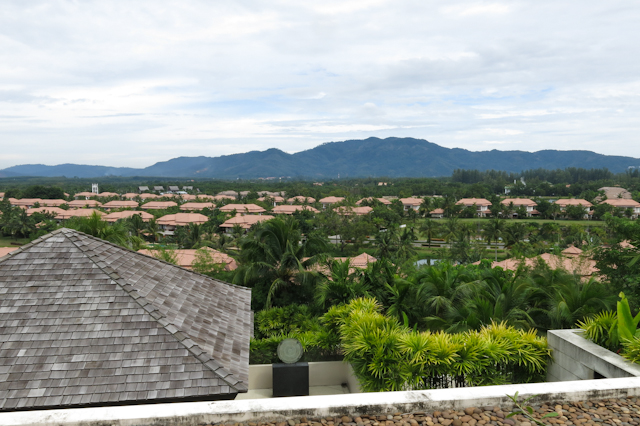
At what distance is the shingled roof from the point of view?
221 inches

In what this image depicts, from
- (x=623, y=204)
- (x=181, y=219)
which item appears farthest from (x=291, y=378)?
(x=623, y=204)

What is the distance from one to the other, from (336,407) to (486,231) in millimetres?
44962

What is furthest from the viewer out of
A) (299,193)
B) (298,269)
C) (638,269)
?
(299,193)

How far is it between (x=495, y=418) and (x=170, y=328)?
4.74 meters

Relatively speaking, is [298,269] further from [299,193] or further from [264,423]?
[299,193]

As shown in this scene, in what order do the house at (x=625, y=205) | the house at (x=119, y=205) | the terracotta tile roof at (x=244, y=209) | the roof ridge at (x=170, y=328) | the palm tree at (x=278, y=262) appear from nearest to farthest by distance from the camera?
the roof ridge at (x=170, y=328) → the palm tree at (x=278, y=262) → the terracotta tile roof at (x=244, y=209) → the house at (x=119, y=205) → the house at (x=625, y=205)

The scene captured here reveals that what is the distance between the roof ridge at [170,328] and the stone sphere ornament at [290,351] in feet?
9.12

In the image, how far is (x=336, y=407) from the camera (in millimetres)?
4328

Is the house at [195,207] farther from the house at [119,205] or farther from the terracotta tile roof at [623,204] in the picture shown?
the terracotta tile roof at [623,204]

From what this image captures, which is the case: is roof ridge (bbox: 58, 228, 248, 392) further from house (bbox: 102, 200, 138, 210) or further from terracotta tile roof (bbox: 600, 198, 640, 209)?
terracotta tile roof (bbox: 600, 198, 640, 209)

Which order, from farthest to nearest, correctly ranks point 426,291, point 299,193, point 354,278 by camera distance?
point 299,193 → point 354,278 → point 426,291

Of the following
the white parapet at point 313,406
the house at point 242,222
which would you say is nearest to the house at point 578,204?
the house at point 242,222

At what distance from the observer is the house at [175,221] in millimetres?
54656

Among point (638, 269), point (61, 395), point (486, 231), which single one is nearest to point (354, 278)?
point (638, 269)
